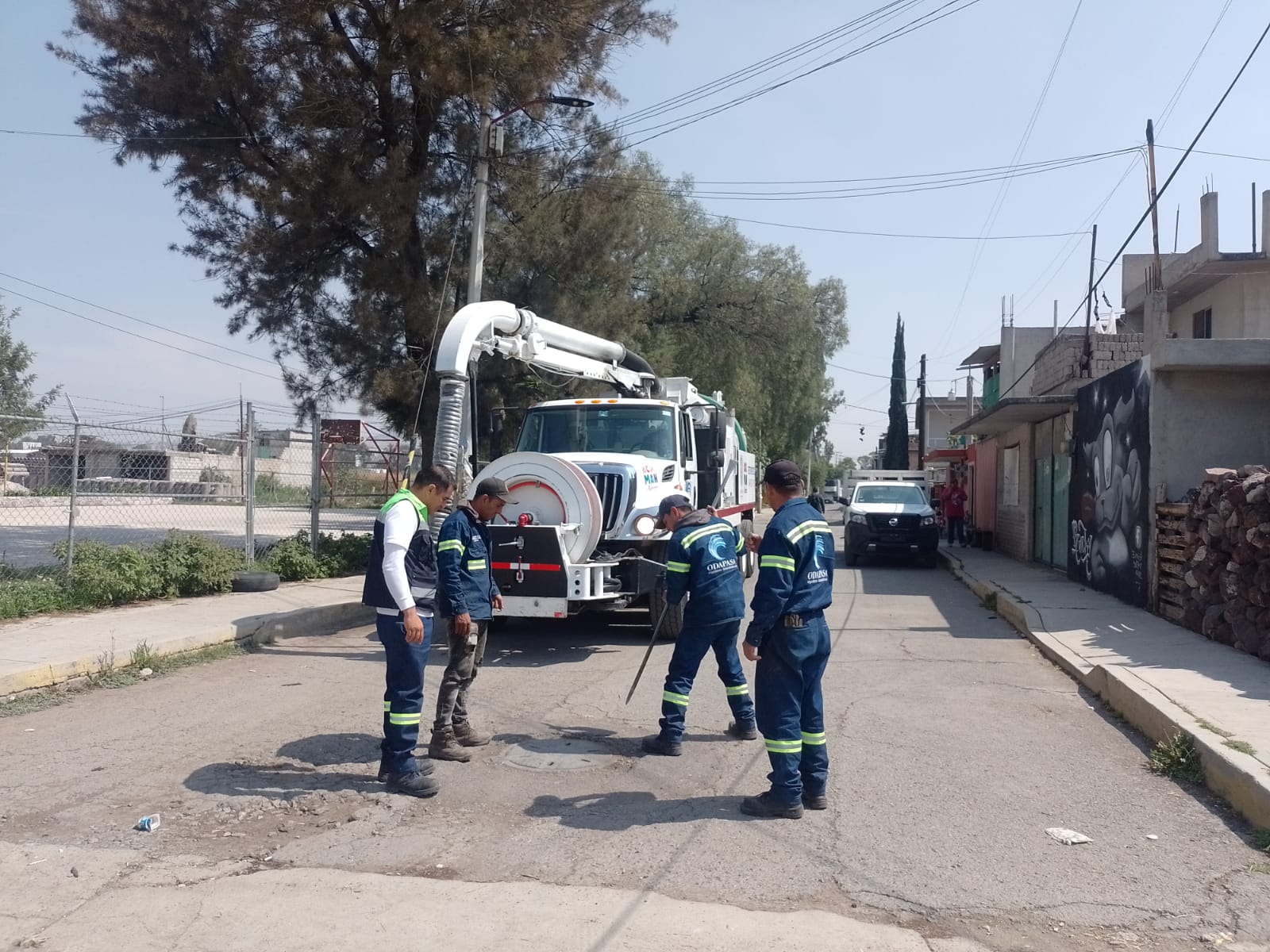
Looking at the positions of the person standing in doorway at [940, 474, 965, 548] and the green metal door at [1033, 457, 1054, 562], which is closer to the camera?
the green metal door at [1033, 457, 1054, 562]

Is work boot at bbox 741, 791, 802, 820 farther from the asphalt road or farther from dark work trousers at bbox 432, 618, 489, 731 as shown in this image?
dark work trousers at bbox 432, 618, 489, 731

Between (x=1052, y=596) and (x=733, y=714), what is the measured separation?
866 centimetres

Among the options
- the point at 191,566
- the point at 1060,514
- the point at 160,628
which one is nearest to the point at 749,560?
the point at 1060,514

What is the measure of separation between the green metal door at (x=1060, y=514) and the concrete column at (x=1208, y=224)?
705 cm

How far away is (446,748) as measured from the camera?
21.6ft

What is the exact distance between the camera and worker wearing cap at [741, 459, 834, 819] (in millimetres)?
5551

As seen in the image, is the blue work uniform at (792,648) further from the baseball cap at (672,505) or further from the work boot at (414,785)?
the work boot at (414,785)

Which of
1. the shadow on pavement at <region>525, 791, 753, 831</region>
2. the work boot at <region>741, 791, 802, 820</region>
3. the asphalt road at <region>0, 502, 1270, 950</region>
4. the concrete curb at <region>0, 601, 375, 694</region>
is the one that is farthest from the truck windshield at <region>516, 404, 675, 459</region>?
the work boot at <region>741, 791, 802, 820</region>

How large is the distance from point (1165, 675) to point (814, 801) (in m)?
4.40

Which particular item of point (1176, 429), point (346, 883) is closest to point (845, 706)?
point (346, 883)

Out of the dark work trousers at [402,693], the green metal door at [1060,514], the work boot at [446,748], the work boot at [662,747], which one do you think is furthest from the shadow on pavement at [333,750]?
the green metal door at [1060,514]

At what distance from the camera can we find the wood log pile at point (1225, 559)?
9.11 m

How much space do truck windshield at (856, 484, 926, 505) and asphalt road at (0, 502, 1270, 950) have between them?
45.5 ft

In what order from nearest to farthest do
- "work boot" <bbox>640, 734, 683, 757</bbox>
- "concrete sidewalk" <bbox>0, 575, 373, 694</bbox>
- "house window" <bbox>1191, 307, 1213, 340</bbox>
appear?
"work boot" <bbox>640, 734, 683, 757</bbox> → "concrete sidewalk" <bbox>0, 575, 373, 694</bbox> → "house window" <bbox>1191, 307, 1213, 340</bbox>
